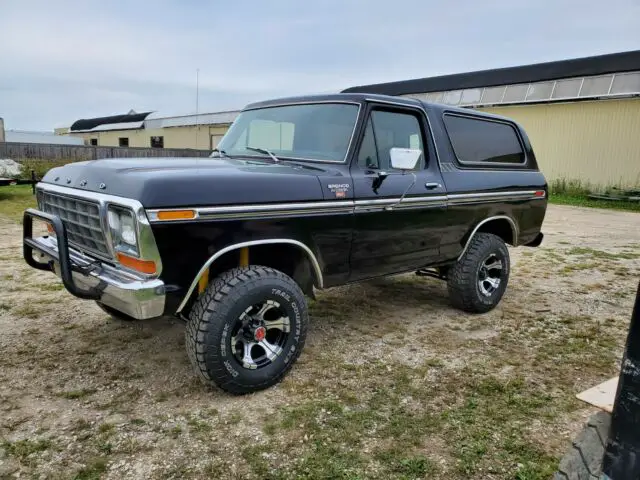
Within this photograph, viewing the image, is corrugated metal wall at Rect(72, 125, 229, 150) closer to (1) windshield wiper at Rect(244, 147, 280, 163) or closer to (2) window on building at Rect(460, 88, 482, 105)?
(2) window on building at Rect(460, 88, 482, 105)

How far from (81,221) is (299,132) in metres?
1.76

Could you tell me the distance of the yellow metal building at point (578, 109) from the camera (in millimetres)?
16234

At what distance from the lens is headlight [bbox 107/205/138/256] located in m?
2.82

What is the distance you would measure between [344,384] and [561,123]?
17.5m

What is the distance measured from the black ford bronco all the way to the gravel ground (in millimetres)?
395

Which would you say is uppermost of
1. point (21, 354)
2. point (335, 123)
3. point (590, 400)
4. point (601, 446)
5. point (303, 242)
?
point (335, 123)

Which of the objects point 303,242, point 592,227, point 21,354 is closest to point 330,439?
point 303,242

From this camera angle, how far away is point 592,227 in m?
11.4

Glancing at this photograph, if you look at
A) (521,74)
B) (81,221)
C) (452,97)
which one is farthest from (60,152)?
(521,74)

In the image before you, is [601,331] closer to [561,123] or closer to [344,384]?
[344,384]

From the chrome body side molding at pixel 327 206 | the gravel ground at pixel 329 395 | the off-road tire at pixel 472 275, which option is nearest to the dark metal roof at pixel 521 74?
the gravel ground at pixel 329 395

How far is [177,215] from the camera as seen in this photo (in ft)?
9.28

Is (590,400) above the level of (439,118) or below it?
below

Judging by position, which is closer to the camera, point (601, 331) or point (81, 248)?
point (81, 248)
